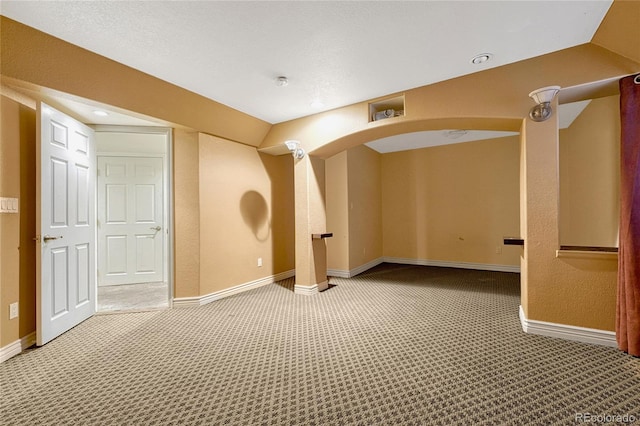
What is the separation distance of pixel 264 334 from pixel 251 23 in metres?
2.68

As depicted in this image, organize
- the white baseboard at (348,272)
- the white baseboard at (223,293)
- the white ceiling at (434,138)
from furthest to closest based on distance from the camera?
the white baseboard at (348,272), the white ceiling at (434,138), the white baseboard at (223,293)

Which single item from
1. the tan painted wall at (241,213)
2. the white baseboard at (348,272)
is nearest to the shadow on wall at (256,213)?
the tan painted wall at (241,213)

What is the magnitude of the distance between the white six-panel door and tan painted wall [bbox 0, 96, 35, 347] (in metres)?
0.12

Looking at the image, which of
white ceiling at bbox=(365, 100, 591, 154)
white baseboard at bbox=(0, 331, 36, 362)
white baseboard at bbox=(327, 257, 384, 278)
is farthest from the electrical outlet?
white ceiling at bbox=(365, 100, 591, 154)

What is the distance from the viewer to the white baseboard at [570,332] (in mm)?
2309

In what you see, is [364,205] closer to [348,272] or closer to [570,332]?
[348,272]

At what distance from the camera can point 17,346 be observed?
233cm

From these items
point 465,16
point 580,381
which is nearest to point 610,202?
point 580,381

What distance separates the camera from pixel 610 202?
3.25 meters

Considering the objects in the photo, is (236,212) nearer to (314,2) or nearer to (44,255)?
(44,255)

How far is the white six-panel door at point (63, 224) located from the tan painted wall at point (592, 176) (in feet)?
18.8

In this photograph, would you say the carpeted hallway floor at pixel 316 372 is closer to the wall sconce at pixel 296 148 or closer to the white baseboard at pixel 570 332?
the white baseboard at pixel 570 332

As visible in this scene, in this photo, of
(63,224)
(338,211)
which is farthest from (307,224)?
(63,224)

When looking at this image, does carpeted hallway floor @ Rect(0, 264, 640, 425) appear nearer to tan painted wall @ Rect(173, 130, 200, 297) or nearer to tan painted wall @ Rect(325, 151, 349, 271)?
tan painted wall @ Rect(173, 130, 200, 297)
